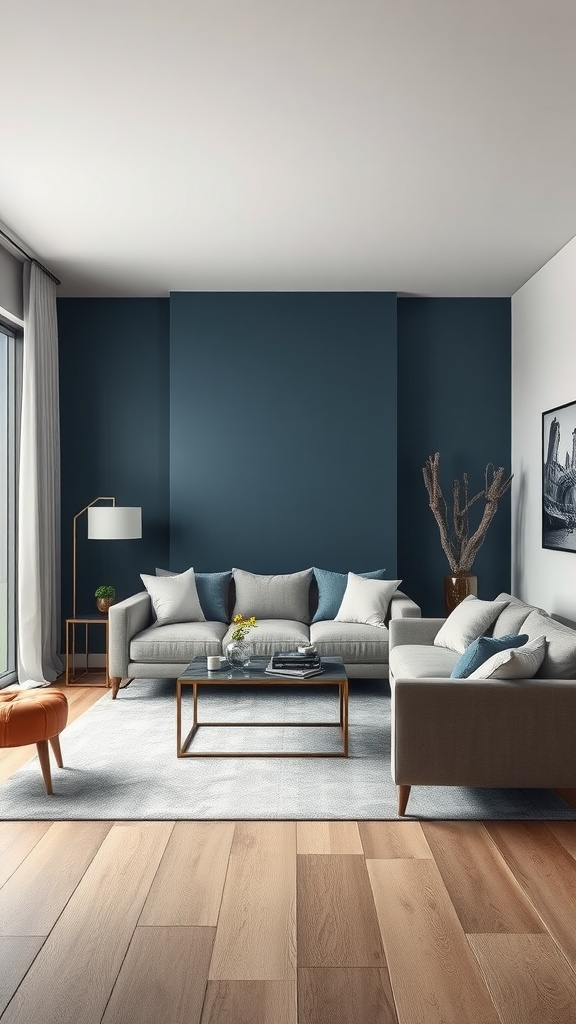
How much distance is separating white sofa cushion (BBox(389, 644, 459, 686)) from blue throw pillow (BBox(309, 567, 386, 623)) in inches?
41.6

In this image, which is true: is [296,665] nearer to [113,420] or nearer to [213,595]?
[213,595]

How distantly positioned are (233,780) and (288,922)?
1.43 metres

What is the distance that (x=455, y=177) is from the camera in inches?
178

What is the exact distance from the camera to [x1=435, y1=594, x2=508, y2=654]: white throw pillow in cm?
505

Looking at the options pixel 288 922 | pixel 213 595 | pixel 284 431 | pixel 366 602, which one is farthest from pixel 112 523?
pixel 288 922

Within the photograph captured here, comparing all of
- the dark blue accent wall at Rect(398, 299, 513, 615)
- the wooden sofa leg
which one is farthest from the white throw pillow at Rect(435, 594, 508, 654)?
the dark blue accent wall at Rect(398, 299, 513, 615)

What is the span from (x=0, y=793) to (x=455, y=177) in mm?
3805

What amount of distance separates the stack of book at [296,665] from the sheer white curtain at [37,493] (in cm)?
218

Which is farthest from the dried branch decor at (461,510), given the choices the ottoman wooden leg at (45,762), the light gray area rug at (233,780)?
the ottoman wooden leg at (45,762)

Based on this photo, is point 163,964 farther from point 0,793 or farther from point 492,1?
point 492,1

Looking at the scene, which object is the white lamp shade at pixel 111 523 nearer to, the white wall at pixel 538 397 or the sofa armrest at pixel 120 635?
the sofa armrest at pixel 120 635

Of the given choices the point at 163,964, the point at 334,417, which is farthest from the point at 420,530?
the point at 163,964

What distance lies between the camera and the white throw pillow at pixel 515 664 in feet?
11.8

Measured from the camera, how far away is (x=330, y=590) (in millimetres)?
6508
